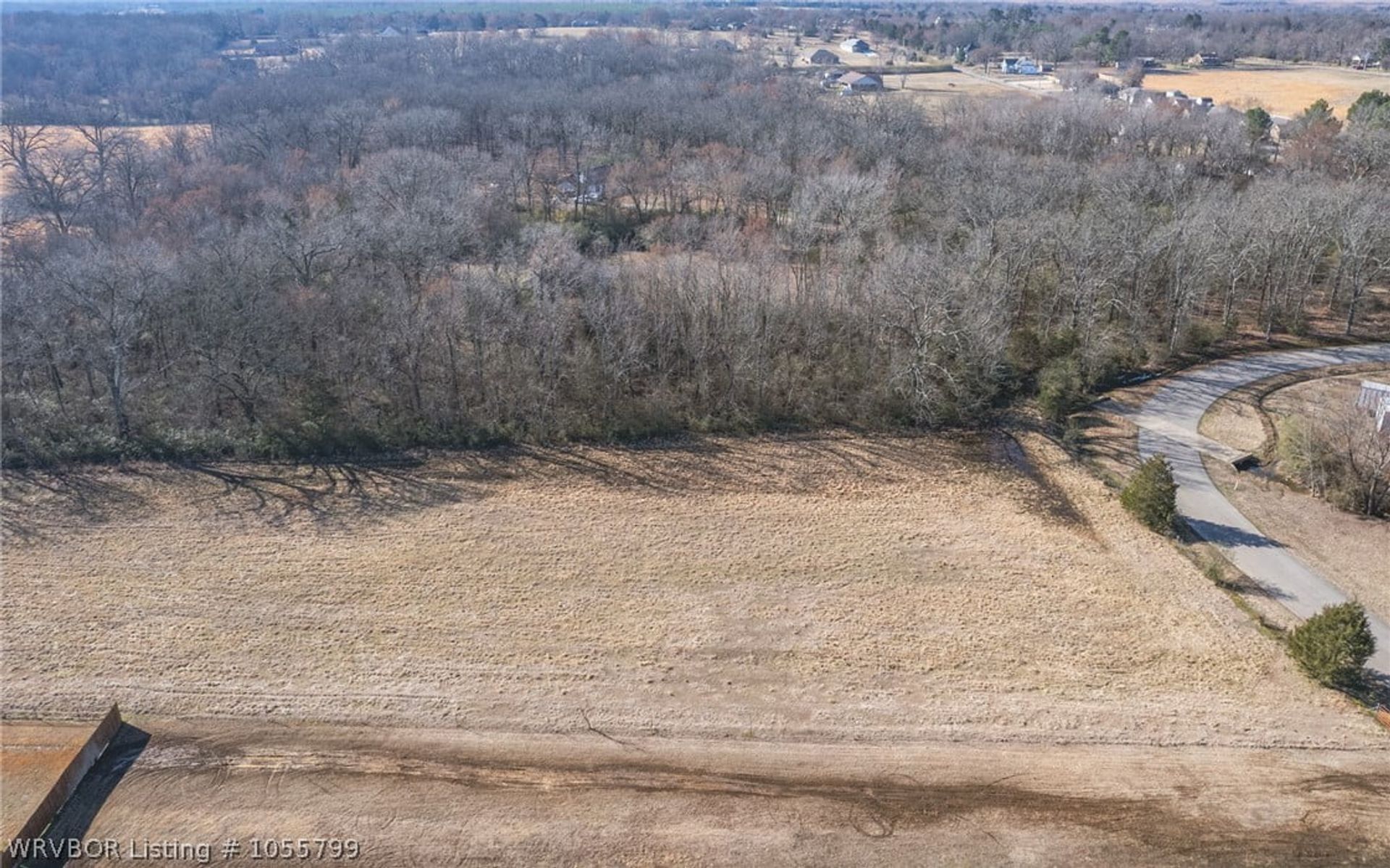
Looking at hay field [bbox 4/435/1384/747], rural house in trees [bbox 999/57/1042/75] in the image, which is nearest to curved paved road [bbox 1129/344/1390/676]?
hay field [bbox 4/435/1384/747]

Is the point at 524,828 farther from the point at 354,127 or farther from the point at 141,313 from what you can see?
the point at 354,127

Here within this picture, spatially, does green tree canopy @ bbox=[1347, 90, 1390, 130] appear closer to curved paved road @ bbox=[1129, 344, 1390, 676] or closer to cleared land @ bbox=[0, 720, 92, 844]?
curved paved road @ bbox=[1129, 344, 1390, 676]

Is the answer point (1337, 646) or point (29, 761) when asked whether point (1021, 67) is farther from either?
point (29, 761)

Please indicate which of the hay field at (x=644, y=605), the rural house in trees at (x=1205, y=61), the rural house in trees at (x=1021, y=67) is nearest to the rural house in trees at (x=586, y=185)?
the hay field at (x=644, y=605)

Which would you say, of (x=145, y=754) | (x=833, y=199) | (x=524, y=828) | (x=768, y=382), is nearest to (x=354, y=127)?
(x=833, y=199)

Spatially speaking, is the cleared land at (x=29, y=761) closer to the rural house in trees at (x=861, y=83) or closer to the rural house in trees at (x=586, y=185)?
the rural house in trees at (x=586, y=185)
